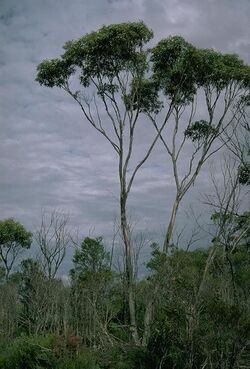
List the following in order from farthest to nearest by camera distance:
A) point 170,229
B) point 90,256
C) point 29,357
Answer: point 90,256, point 170,229, point 29,357

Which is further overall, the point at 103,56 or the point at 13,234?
the point at 13,234

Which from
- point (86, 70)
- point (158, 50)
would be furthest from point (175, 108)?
point (86, 70)

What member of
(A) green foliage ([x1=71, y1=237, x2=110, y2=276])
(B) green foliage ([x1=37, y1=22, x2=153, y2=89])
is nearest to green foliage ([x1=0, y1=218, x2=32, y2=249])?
(A) green foliage ([x1=71, y1=237, x2=110, y2=276])

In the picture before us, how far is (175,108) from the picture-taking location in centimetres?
1639

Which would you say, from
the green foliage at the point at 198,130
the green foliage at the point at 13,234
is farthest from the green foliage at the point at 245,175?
the green foliage at the point at 13,234

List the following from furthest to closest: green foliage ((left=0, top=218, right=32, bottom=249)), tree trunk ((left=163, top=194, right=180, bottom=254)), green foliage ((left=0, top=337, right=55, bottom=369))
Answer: green foliage ((left=0, top=218, right=32, bottom=249)) → tree trunk ((left=163, top=194, right=180, bottom=254)) → green foliage ((left=0, top=337, right=55, bottom=369))

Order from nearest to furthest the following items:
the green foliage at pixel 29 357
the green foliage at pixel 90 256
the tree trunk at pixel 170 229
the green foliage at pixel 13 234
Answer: the green foliage at pixel 29 357 → the tree trunk at pixel 170 229 → the green foliage at pixel 90 256 → the green foliage at pixel 13 234

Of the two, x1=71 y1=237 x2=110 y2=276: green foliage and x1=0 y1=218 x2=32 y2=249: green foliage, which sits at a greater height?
x1=0 y1=218 x2=32 y2=249: green foliage

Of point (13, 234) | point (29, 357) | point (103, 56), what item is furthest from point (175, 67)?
point (13, 234)

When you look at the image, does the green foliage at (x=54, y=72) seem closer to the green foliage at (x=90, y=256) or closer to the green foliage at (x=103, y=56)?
the green foliage at (x=103, y=56)

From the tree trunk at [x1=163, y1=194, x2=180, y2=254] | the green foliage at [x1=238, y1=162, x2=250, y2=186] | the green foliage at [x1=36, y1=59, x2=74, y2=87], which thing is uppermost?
the green foliage at [x1=36, y1=59, x2=74, y2=87]

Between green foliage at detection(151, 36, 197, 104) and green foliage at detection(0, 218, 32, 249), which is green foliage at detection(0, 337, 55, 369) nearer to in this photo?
green foliage at detection(151, 36, 197, 104)

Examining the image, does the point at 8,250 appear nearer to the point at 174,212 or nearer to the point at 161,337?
the point at 174,212

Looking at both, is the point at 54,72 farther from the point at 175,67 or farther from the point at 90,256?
the point at 90,256
